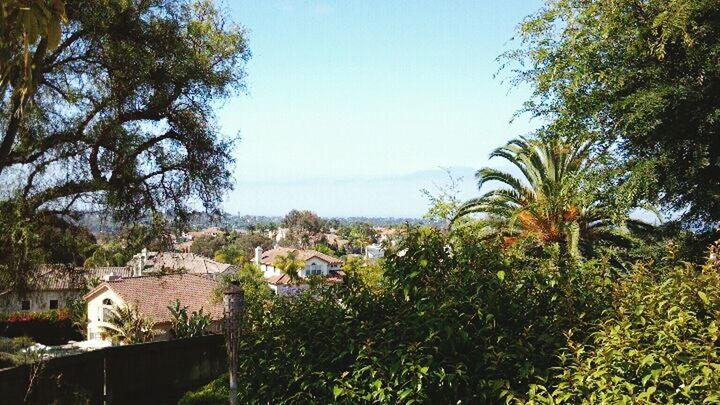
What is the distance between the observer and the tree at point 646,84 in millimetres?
7332

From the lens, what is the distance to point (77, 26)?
26.4 feet

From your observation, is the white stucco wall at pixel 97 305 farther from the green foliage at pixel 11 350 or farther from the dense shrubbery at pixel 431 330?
the dense shrubbery at pixel 431 330

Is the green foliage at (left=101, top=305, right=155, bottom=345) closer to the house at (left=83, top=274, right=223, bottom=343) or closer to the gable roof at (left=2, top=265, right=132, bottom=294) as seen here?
the house at (left=83, top=274, right=223, bottom=343)

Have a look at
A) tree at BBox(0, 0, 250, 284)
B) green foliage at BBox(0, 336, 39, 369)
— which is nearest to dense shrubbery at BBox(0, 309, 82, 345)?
green foliage at BBox(0, 336, 39, 369)

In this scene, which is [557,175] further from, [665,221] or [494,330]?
[494,330]

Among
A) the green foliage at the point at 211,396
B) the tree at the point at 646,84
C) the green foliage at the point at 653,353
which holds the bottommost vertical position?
the green foliage at the point at 211,396

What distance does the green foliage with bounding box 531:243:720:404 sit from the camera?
4031mm

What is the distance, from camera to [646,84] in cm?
800

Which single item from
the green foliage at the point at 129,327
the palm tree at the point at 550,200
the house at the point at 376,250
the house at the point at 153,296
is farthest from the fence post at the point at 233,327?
the house at the point at 153,296

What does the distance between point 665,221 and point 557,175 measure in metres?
2.08

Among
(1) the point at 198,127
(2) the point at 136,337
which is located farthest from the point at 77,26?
(2) the point at 136,337

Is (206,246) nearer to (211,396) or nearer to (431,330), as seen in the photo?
(211,396)

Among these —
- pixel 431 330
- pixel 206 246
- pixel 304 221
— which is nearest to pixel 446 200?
pixel 431 330

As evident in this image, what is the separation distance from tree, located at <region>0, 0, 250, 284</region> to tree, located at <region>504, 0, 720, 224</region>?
510cm
